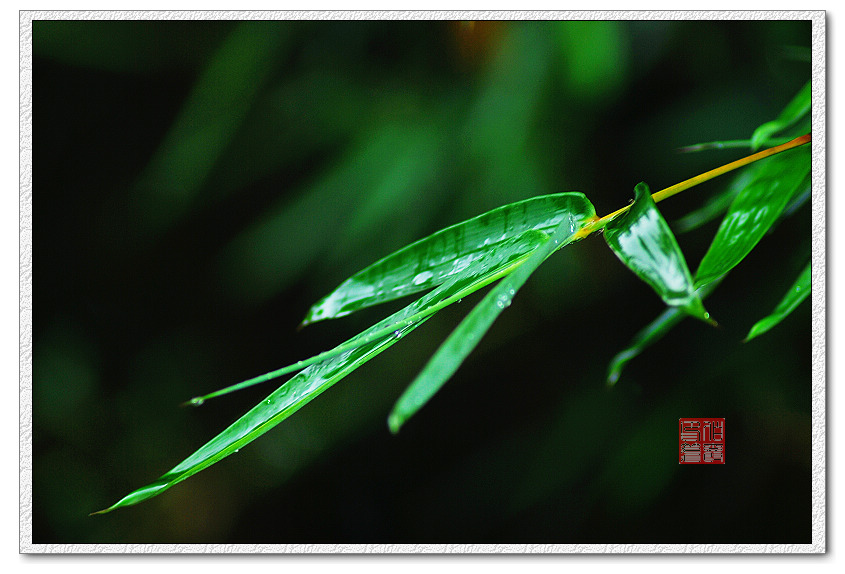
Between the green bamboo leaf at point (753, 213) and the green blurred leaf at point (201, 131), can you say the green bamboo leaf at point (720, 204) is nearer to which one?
the green bamboo leaf at point (753, 213)

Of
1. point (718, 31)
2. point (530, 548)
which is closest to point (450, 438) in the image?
point (530, 548)

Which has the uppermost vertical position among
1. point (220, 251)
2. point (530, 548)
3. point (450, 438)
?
point (220, 251)

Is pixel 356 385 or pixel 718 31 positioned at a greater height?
pixel 718 31

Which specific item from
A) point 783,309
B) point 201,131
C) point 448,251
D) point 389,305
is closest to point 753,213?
point 783,309

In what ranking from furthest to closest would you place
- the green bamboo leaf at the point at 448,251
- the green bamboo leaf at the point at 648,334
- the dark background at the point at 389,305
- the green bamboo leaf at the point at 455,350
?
the dark background at the point at 389,305 → the green bamboo leaf at the point at 648,334 → the green bamboo leaf at the point at 448,251 → the green bamboo leaf at the point at 455,350

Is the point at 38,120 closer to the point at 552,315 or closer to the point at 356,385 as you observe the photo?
the point at 356,385

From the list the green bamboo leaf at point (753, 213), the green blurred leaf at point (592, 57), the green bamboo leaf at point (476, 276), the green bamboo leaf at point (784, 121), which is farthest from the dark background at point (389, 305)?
the green bamboo leaf at point (476, 276)
